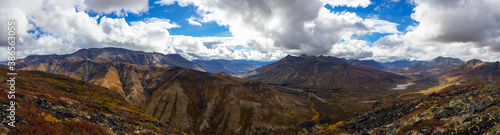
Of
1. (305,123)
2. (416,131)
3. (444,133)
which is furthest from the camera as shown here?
(305,123)

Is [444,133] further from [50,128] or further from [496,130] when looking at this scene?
[50,128]

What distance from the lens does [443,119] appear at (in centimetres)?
5728

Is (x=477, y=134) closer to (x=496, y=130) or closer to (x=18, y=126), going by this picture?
(x=496, y=130)

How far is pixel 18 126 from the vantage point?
67.2 feet

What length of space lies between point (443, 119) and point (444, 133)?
13.1 metres

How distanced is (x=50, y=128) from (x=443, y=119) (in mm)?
91742

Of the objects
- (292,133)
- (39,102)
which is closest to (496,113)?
(39,102)

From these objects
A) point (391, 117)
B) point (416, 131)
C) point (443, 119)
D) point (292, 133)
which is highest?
point (443, 119)

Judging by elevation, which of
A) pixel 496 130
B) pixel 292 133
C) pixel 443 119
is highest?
pixel 496 130

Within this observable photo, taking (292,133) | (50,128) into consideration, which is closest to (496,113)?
(50,128)

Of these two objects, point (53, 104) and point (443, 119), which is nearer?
point (53, 104)

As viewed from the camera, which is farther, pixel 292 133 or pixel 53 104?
pixel 292 133

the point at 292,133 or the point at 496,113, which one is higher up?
the point at 496,113

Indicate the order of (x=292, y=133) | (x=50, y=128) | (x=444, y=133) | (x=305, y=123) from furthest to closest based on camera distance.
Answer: (x=305, y=123) < (x=292, y=133) < (x=444, y=133) < (x=50, y=128)
